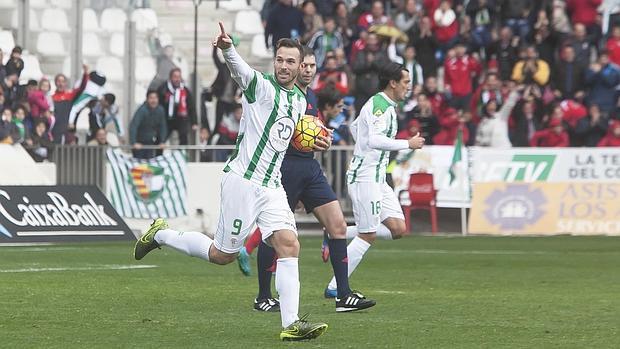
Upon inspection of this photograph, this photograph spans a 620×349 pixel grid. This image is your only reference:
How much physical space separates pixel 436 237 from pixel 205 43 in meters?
8.30

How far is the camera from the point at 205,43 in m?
29.9

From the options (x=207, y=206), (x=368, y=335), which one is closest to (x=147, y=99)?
(x=207, y=206)

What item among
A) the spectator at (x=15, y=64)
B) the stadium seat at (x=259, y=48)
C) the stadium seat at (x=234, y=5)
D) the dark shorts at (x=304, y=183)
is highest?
the stadium seat at (x=234, y=5)

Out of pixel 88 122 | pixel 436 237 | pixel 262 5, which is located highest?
pixel 262 5

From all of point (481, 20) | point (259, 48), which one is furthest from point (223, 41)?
point (259, 48)

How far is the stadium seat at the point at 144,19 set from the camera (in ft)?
92.3

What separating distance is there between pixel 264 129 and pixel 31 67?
17452mm

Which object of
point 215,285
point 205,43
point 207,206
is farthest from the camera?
point 205,43

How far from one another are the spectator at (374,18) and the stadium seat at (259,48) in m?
2.03

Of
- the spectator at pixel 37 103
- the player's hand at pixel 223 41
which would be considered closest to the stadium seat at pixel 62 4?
the spectator at pixel 37 103

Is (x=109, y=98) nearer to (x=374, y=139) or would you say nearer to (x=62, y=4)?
(x=62, y=4)

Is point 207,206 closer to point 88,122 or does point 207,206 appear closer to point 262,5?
point 88,122

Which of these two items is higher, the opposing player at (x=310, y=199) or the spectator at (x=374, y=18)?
the spectator at (x=374, y=18)

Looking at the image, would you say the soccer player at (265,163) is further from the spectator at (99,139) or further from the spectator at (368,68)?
the spectator at (368,68)
